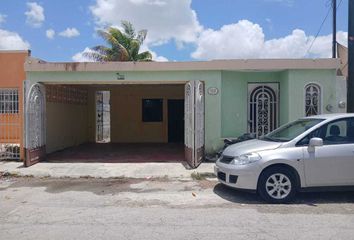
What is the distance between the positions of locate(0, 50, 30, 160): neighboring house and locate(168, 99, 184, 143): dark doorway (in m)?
7.11

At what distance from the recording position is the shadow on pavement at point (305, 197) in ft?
25.4

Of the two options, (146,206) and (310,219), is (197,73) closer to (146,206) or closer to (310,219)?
(146,206)

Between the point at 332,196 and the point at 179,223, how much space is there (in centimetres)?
354

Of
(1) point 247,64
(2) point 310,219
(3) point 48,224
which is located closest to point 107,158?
(1) point 247,64

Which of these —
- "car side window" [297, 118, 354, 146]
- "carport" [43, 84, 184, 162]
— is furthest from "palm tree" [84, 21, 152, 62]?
"car side window" [297, 118, 354, 146]

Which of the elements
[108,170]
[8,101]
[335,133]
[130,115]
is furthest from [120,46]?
[335,133]

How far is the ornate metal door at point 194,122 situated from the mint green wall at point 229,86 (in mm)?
786

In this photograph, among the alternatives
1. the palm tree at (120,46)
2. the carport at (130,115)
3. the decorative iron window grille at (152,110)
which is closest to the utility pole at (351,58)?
the carport at (130,115)

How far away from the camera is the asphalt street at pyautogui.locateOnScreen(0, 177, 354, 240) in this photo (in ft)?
19.0

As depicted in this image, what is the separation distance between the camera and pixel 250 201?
25.6 feet

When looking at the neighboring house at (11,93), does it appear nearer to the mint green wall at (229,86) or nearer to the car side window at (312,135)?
the mint green wall at (229,86)

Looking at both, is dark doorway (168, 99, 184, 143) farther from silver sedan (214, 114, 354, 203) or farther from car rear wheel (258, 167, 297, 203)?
car rear wheel (258, 167, 297, 203)

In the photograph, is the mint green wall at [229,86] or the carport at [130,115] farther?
the carport at [130,115]

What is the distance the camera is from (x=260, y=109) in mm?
13633
